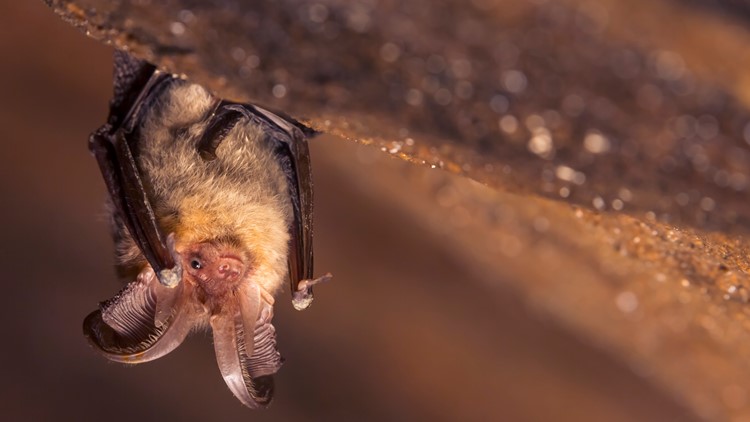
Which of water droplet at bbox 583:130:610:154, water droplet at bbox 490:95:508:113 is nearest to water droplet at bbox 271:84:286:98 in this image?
water droplet at bbox 490:95:508:113

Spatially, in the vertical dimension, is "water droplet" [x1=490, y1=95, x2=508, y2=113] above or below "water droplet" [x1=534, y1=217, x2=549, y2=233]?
above

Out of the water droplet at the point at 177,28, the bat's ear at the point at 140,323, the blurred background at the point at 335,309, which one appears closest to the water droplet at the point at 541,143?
the water droplet at the point at 177,28

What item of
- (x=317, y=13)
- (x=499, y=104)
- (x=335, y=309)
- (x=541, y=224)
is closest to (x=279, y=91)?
(x=317, y=13)

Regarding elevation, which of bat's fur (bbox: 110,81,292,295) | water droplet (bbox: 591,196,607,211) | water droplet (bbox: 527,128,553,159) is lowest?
bat's fur (bbox: 110,81,292,295)

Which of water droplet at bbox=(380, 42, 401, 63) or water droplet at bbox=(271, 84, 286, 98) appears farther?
water droplet at bbox=(271, 84, 286, 98)

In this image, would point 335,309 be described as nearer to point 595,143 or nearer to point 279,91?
point 279,91

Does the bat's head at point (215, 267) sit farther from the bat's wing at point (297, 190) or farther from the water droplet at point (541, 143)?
the water droplet at point (541, 143)

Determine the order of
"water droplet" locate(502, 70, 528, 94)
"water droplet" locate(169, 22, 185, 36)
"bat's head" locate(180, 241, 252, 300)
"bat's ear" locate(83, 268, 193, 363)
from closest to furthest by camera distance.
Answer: "water droplet" locate(502, 70, 528, 94)
"water droplet" locate(169, 22, 185, 36)
"bat's ear" locate(83, 268, 193, 363)
"bat's head" locate(180, 241, 252, 300)

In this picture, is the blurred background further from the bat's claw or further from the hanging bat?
the bat's claw
